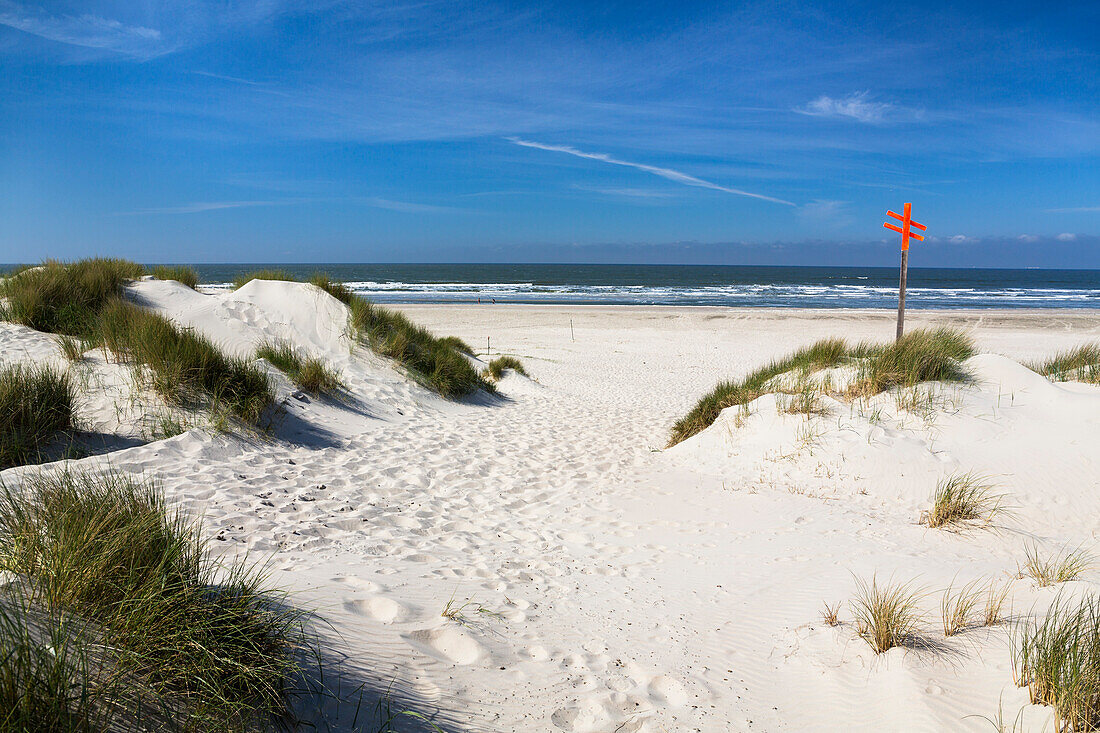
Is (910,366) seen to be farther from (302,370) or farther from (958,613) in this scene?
(302,370)

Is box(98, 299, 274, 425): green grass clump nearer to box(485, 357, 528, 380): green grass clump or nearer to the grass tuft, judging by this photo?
the grass tuft

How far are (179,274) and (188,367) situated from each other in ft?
21.8

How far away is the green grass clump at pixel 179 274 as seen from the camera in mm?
11484

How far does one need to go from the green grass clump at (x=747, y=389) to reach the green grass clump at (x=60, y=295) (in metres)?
8.21

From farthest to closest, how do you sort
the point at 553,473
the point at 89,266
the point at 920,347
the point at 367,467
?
1. the point at 89,266
2. the point at 920,347
3. the point at 553,473
4. the point at 367,467

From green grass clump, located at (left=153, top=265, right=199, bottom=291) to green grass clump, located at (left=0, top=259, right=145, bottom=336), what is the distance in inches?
65.7

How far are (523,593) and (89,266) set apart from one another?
33.1ft

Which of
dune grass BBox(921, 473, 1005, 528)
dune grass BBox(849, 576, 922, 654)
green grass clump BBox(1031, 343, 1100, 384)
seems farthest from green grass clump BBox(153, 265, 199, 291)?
green grass clump BBox(1031, 343, 1100, 384)

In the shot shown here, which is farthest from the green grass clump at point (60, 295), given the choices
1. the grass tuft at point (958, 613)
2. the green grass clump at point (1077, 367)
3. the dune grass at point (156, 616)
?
the green grass clump at point (1077, 367)

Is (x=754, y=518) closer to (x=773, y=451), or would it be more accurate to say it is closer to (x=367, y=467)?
(x=773, y=451)

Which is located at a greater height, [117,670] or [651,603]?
[117,670]

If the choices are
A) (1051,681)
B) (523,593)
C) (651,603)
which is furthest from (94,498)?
(1051,681)

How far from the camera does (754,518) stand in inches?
215

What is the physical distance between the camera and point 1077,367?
909 cm
